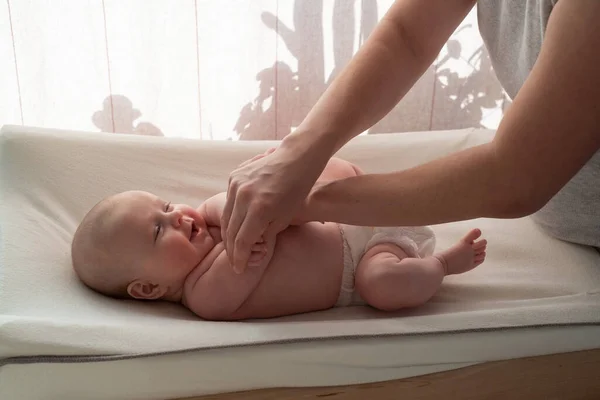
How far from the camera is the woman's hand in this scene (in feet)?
3.45

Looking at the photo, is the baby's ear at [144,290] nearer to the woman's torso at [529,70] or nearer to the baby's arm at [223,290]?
the baby's arm at [223,290]

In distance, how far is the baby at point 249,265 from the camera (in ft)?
4.01

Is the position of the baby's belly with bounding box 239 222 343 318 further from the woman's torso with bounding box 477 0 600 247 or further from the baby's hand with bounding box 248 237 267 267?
the woman's torso with bounding box 477 0 600 247

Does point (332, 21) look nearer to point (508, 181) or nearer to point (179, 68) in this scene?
point (179, 68)

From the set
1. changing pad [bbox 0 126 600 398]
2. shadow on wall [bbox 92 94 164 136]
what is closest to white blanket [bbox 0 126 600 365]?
changing pad [bbox 0 126 600 398]

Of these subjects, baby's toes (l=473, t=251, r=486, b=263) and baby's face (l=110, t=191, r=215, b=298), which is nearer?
baby's face (l=110, t=191, r=215, b=298)

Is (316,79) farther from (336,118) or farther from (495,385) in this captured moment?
(495,385)

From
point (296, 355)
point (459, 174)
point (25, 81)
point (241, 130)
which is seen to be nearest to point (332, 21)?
point (241, 130)

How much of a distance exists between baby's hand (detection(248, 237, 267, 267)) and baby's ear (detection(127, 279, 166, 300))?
0.19m

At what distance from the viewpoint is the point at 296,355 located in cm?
108

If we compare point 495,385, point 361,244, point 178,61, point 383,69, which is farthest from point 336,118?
point 178,61

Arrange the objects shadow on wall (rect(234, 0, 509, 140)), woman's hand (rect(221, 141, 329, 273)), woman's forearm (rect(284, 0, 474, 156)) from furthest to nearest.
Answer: shadow on wall (rect(234, 0, 509, 140)) → woman's forearm (rect(284, 0, 474, 156)) → woman's hand (rect(221, 141, 329, 273))

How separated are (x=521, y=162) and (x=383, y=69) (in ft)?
1.20

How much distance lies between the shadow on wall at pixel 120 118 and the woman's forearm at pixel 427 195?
2.84 feet
